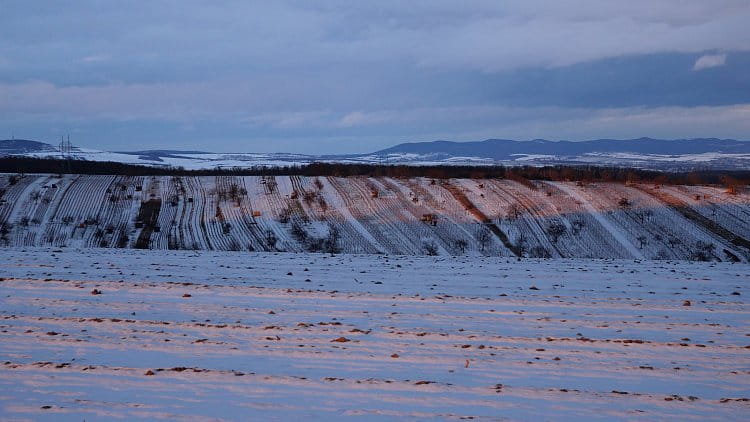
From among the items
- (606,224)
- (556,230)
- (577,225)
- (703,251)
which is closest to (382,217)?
(556,230)

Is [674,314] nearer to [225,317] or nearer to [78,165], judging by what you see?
[225,317]

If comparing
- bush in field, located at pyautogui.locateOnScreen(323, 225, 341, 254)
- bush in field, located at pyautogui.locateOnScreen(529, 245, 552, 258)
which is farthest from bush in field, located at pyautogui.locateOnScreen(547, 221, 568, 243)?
bush in field, located at pyautogui.locateOnScreen(323, 225, 341, 254)

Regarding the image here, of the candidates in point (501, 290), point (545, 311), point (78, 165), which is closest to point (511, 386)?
point (545, 311)

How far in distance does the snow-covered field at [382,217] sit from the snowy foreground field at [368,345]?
19576 millimetres

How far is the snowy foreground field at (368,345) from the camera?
7.16m

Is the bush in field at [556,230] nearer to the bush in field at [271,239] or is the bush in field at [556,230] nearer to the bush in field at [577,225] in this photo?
the bush in field at [577,225]

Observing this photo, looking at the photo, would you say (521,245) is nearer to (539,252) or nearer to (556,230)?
(539,252)

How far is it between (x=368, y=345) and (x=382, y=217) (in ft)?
110

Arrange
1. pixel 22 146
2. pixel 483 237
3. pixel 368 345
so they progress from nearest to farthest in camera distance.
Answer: pixel 368 345
pixel 483 237
pixel 22 146

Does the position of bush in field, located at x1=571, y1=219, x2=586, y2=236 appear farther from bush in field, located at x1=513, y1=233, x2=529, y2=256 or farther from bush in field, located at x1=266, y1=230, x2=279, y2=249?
bush in field, located at x1=266, y1=230, x2=279, y2=249

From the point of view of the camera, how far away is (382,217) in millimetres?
43062

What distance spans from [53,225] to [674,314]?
38.5m

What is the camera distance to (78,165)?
80688 mm

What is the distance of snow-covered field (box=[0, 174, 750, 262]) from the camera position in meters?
36.5
